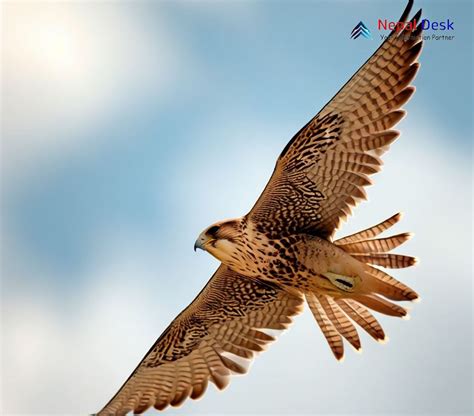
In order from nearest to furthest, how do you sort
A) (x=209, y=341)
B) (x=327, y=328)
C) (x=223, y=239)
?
(x=223, y=239) → (x=327, y=328) → (x=209, y=341)

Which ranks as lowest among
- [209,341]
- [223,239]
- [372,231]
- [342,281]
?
[342,281]

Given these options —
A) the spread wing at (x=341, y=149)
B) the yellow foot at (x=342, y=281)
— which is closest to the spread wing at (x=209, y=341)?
the yellow foot at (x=342, y=281)

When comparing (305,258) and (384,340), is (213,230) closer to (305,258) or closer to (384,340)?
(305,258)

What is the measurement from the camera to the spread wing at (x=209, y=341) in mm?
9016

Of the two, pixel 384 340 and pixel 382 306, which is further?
pixel 384 340

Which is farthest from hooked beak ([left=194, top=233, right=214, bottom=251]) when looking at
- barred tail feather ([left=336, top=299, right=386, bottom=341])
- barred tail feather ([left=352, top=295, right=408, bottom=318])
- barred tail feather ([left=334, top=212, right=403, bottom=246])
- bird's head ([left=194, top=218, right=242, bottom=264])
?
barred tail feather ([left=352, top=295, right=408, bottom=318])

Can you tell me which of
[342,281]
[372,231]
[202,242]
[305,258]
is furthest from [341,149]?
[202,242]

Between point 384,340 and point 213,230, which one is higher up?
point 213,230

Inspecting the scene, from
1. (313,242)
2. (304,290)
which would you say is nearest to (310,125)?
(313,242)

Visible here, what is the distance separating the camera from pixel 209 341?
30.2 feet

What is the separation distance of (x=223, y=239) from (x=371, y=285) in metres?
1.70

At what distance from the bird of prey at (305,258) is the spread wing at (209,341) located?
A: 0.01m

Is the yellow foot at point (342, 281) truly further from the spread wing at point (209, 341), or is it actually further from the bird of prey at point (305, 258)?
the spread wing at point (209, 341)

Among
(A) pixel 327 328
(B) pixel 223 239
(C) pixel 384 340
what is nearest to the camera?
(C) pixel 384 340
